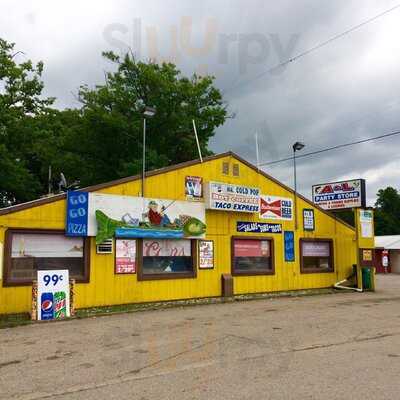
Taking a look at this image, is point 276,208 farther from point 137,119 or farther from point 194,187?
point 137,119

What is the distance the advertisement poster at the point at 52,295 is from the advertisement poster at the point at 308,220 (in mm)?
11545

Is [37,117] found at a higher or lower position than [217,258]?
higher

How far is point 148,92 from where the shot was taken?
3180cm

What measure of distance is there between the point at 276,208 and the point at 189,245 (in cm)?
461

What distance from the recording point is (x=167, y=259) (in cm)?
1656

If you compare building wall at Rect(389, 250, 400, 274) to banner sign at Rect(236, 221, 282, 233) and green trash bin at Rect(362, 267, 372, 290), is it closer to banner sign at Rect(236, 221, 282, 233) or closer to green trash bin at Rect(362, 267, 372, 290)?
green trash bin at Rect(362, 267, 372, 290)

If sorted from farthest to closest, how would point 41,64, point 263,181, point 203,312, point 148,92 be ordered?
1. point 148,92
2. point 41,64
3. point 263,181
4. point 203,312

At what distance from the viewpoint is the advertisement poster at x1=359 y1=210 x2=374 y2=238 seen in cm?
2164

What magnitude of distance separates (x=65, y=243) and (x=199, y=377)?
341 inches

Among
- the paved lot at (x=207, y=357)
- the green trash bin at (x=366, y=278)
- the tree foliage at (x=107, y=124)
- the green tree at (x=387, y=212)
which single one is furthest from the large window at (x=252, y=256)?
the green tree at (x=387, y=212)

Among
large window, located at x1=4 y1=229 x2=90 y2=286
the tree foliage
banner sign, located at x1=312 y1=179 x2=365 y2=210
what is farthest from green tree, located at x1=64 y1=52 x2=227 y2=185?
large window, located at x1=4 y1=229 x2=90 y2=286

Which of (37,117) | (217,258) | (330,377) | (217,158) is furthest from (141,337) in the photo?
(37,117)

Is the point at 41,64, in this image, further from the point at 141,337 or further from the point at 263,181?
the point at 141,337

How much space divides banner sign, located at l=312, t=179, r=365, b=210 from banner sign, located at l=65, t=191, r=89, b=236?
12178 mm
